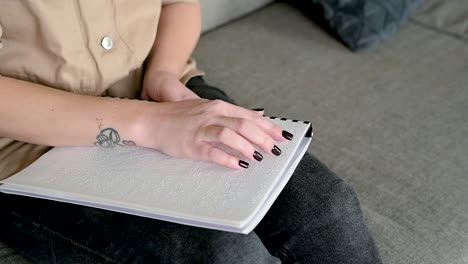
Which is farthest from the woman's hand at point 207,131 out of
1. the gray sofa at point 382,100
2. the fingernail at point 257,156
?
the gray sofa at point 382,100

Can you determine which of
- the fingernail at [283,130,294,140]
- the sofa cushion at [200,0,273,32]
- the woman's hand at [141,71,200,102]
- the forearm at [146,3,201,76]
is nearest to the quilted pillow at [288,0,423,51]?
the sofa cushion at [200,0,273,32]

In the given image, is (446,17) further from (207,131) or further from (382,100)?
(207,131)

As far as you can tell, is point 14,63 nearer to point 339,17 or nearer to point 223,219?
point 223,219

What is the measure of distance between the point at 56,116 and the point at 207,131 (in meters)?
0.21

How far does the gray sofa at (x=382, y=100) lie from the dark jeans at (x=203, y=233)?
0.40 feet

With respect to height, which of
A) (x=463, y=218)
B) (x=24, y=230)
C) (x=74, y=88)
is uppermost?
(x=74, y=88)

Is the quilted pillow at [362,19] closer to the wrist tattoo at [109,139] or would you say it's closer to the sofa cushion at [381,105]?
the sofa cushion at [381,105]

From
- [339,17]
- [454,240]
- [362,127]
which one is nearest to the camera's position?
[454,240]

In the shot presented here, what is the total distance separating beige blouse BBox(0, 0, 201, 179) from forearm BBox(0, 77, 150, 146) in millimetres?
49

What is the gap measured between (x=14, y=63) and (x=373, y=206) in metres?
0.62

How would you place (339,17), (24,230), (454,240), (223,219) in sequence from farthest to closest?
(339,17) < (454,240) < (24,230) < (223,219)

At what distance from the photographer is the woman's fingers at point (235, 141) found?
80 centimetres

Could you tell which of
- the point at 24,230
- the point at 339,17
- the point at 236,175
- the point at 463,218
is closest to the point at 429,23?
the point at 339,17

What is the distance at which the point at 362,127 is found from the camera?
126cm
